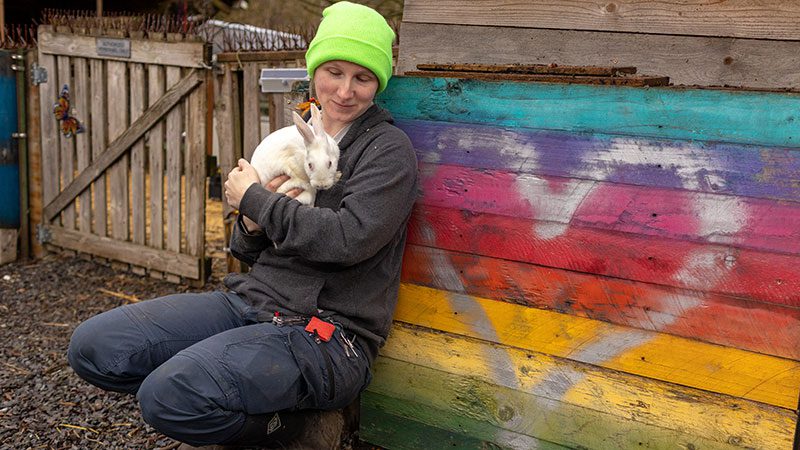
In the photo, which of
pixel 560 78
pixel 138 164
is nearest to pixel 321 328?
pixel 560 78

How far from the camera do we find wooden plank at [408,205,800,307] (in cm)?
224

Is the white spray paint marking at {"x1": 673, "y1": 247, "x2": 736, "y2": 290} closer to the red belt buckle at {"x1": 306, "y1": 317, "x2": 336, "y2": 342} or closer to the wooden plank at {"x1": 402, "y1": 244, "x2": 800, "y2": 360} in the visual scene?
the wooden plank at {"x1": 402, "y1": 244, "x2": 800, "y2": 360}

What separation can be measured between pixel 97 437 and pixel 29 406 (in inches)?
21.3

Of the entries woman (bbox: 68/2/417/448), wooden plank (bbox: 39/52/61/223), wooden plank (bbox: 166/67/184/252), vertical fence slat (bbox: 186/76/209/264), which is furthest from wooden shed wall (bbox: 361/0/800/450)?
wooden plank (bbox: 39/52/61/223)

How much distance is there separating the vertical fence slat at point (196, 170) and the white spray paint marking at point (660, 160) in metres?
3.74

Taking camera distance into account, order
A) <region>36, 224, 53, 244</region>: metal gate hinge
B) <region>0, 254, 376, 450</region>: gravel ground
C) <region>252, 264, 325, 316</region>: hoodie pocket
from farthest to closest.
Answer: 1. <region>36, 224, 53, 244</region>: metal gate hinge
2. <region>0, 254, 376, 450</region>: gravel ground
3. <region>252, 264, 325, 316</region>: hoodie pocket

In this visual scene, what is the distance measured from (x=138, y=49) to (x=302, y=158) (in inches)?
144

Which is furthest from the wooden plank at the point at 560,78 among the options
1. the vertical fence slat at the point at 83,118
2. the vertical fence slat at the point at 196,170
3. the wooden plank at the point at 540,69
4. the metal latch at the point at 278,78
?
the vertical fence slat at the point at 83,118

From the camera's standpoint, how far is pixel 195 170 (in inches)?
223

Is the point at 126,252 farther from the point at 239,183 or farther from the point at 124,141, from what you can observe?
the point at 239,183

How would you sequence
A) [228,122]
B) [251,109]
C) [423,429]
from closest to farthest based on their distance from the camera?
[423,429]
[251,109]
[228,122]

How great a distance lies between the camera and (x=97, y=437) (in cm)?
351

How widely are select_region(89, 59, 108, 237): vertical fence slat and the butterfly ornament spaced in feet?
0.42

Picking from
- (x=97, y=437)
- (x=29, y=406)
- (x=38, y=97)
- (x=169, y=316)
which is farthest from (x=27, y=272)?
(x=169, y=316)
